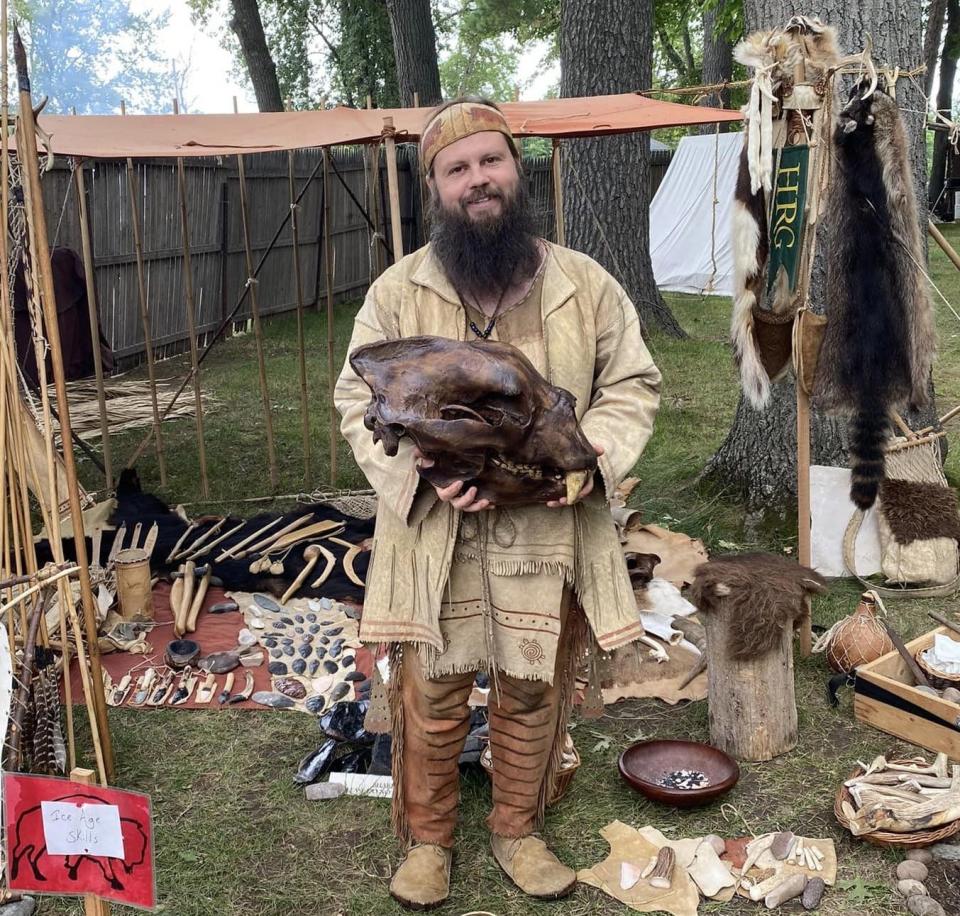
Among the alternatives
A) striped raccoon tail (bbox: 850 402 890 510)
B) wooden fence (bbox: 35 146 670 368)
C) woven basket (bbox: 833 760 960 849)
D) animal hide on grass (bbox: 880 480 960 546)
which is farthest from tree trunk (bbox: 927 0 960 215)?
woven basket (bbox: 833 760 960 849)

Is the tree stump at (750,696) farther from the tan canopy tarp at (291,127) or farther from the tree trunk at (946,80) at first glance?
the tree trunk at (946,80)

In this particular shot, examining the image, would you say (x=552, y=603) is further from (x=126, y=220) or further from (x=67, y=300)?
(x=126, y=220)

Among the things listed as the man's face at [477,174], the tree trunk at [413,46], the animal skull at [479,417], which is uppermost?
the tree trunk at [413,46]

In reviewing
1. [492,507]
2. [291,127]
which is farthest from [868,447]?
[291,127]

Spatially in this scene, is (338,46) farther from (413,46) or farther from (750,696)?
(750,696)

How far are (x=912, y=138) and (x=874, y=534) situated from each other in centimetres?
163

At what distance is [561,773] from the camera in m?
2.95

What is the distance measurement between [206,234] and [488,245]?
912cm

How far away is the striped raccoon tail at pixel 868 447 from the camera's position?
135 inches

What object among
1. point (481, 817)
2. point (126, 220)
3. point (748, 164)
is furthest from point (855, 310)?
point (126, 220)

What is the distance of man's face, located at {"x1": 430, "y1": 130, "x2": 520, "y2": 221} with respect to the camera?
2.30 meters

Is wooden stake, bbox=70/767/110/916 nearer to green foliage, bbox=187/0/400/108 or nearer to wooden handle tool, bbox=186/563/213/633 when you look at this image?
wooden handle tool, bbox=186/563/213/633

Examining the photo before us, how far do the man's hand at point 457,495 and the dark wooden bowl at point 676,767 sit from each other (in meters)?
1.19

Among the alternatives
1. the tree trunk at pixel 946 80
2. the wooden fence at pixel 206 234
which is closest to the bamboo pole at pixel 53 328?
the wooden fence at pixel 206 234
